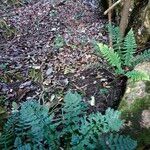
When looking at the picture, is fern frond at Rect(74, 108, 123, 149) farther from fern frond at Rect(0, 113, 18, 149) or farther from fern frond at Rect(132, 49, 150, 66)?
fern frond at Rect(132, 49, 150, 66)

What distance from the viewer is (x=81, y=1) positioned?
7930 millimetres

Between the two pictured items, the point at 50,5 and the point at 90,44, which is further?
the point at 50,5

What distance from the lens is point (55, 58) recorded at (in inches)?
229

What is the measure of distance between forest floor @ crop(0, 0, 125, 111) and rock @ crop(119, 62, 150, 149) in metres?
0.33

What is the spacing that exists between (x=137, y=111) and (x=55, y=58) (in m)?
2.21

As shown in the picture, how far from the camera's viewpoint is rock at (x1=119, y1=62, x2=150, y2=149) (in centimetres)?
392

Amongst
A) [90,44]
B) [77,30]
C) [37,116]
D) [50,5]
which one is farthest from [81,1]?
[37,116]

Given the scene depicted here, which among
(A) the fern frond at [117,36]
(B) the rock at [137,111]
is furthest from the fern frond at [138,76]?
(A) the fern frond at [117,36]

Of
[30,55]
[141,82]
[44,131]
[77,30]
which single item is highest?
[77,30]

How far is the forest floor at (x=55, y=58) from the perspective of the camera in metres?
5.00

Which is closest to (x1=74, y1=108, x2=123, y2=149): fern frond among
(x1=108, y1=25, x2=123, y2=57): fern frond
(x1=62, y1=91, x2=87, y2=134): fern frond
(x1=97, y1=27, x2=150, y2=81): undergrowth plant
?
(x1=62, y1=91, x2=87, y2=134): fern frond

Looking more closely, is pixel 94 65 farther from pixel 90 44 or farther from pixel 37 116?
pixel 37 116

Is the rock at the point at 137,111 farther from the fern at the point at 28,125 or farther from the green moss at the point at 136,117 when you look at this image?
the fern at the point at 28,125

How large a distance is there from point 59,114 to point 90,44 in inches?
75.6
